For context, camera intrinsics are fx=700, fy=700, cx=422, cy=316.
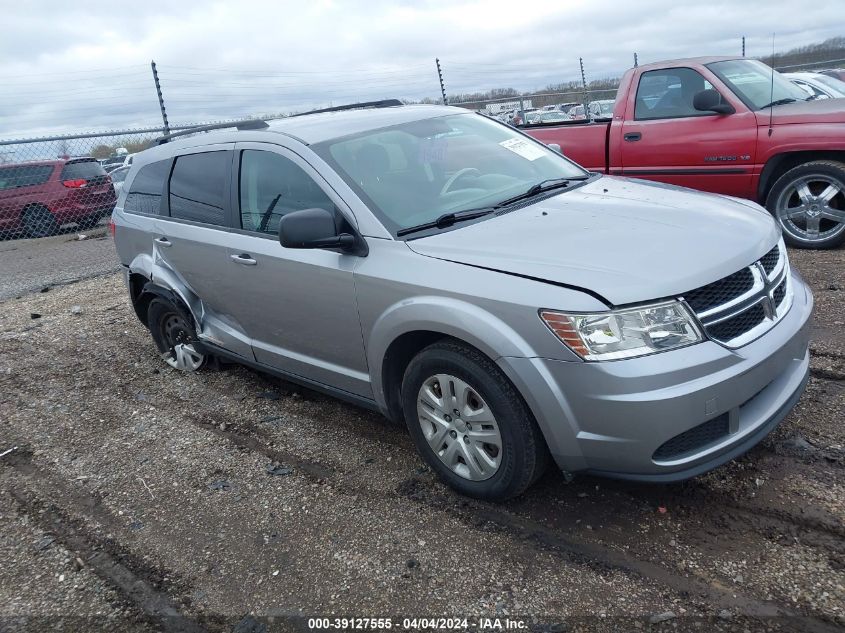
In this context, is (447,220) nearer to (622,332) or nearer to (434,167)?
(434,167)

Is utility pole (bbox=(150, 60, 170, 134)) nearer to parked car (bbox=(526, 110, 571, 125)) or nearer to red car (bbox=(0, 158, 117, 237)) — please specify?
red car (bbox=(0, 158, 117, 237))

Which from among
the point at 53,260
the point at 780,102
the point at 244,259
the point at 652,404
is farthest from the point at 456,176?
the point at 53,260

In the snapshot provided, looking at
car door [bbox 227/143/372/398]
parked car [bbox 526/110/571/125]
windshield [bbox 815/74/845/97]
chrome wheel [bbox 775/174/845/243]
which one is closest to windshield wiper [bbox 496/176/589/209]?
car door [bbox 227/143/372/398]

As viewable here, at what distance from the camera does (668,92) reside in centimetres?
718

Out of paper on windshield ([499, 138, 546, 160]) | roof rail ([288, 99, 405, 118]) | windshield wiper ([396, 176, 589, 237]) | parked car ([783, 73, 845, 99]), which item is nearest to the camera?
windshield wiper ([396, 176, 589, 237])

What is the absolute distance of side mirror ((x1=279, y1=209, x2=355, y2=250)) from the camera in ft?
10.7

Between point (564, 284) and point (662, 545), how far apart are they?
1.15 m

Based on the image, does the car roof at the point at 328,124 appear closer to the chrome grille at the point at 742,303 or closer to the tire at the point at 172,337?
the tire at the point at 172,337

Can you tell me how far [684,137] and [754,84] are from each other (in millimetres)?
869

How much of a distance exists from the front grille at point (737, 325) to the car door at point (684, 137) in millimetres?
4331

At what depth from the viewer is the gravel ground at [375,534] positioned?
262 cm

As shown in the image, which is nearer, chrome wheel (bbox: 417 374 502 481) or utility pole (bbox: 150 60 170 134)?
chrome wheel (bbox: 417 374 502 481)

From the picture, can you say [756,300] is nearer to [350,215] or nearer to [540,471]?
[540,471]

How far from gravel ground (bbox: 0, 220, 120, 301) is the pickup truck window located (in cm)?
732
